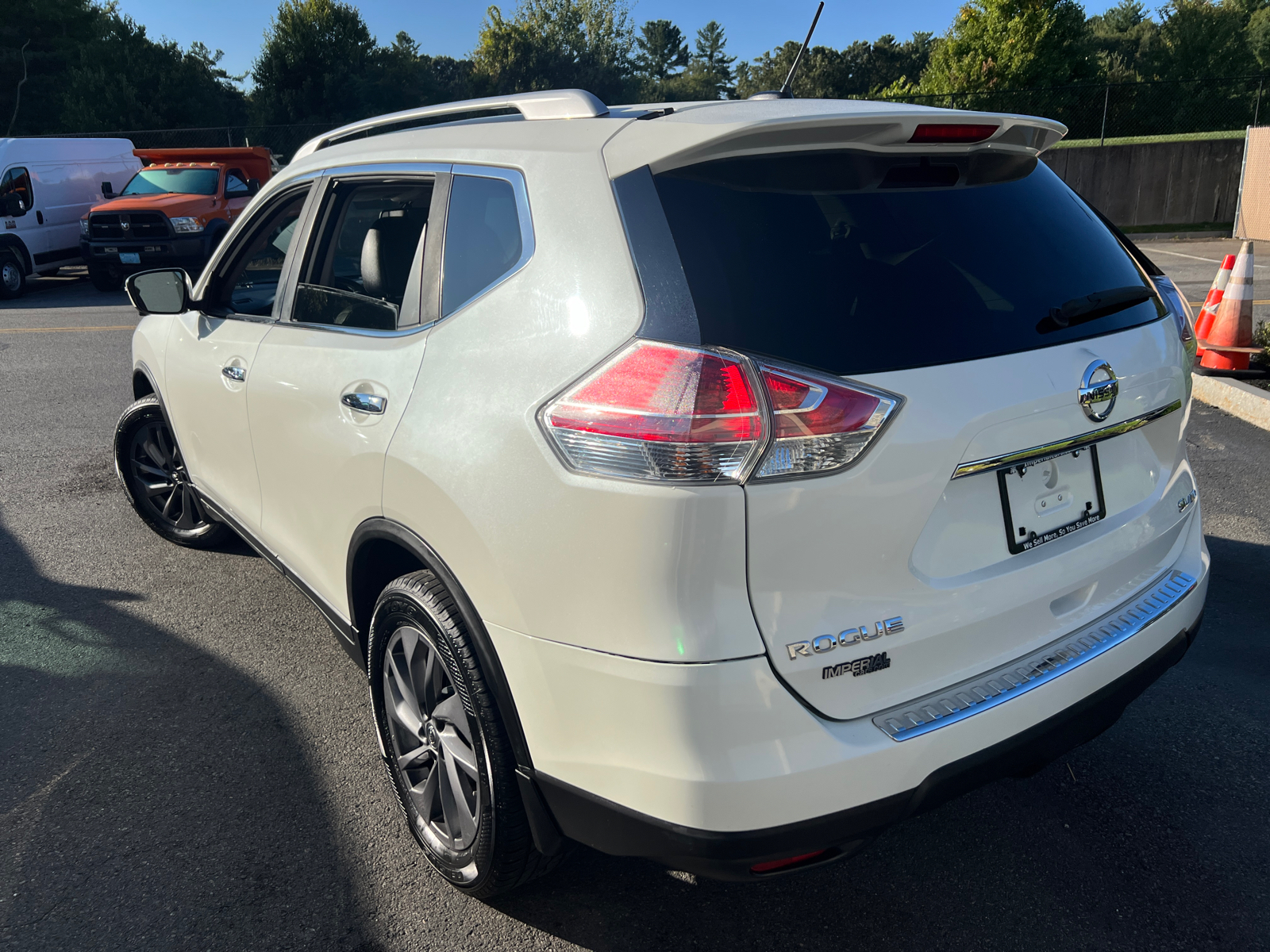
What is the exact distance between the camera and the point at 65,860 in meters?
2.49

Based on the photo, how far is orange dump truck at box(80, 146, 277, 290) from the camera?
1480 centimetres

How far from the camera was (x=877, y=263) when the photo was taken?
1860mm

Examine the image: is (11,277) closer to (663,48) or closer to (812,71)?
(812,71)

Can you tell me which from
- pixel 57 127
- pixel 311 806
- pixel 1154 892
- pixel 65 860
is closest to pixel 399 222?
pixel 311 806

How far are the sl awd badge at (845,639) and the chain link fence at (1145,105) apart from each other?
20.7m

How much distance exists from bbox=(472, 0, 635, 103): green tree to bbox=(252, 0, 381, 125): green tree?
2368cm

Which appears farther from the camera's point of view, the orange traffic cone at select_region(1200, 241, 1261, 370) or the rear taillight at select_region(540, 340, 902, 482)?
the orange traffic cone at select_region(1200, 241, 1261, 370)

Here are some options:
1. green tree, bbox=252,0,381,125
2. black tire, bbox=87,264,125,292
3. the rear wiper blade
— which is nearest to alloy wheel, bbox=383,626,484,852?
the rear wiper blade

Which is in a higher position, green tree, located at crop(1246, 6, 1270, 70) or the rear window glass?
green tree, located at crop(1246, 6, 1270, 70)

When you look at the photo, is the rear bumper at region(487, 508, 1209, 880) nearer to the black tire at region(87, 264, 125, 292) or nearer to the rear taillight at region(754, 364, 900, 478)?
the rear taillight at region(754, 364, 900, 478)

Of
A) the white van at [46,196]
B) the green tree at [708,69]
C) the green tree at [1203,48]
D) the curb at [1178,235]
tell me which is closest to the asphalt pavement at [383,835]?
the white van at [46,196]

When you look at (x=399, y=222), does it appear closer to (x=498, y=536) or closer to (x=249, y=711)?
(x=498, y=536)

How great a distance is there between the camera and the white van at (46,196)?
593 inches

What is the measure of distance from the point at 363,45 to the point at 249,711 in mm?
49609
